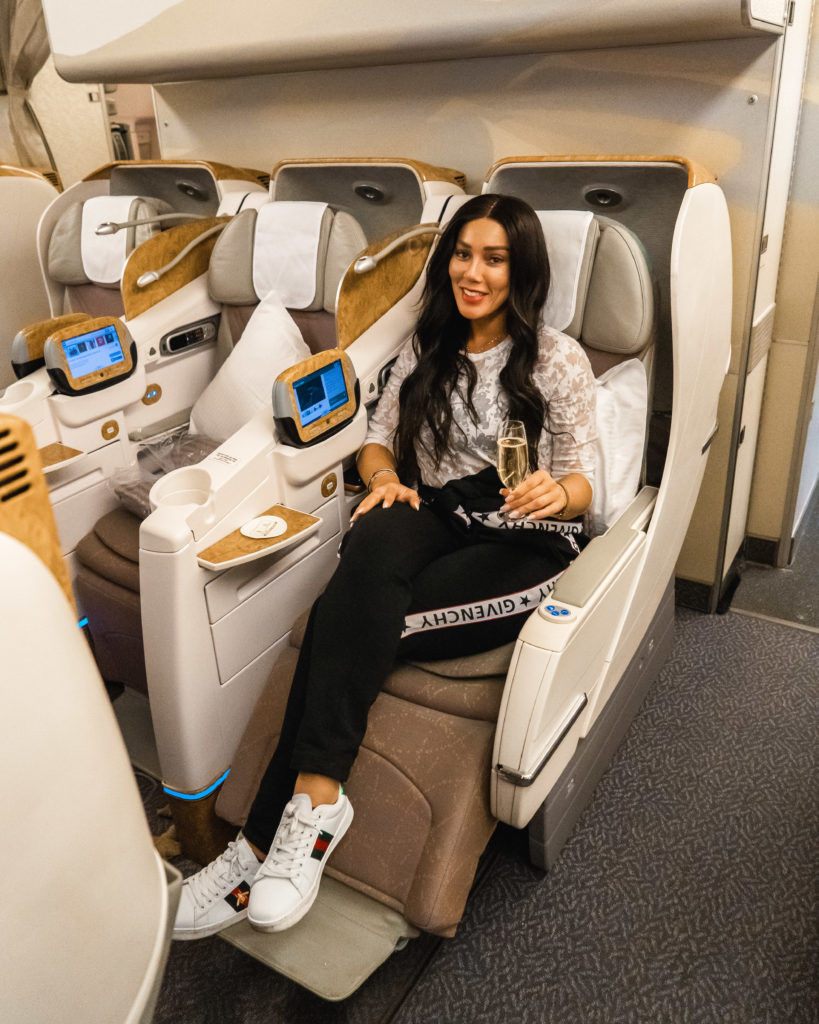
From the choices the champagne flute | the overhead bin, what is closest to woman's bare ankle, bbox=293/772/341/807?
the champagne flute

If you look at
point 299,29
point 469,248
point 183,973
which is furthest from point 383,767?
point 299,29

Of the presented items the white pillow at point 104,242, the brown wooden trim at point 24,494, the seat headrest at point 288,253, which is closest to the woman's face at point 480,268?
the seat headrest at point 288,253

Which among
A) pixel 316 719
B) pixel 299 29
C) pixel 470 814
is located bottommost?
pixel 470 814

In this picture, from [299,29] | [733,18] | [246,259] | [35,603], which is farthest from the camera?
[246,259]

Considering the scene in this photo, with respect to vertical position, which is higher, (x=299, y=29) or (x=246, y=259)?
(x=299, y=29)

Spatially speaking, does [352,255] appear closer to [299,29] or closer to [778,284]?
[299,29]

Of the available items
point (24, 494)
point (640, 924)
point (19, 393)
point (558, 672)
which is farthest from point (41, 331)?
point (640, 924)

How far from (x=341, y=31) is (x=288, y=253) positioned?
0.59 metres

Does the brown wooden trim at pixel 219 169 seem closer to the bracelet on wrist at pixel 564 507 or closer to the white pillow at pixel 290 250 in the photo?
the white pillow at pixel 290 250

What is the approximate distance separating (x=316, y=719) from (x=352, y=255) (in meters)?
1.36

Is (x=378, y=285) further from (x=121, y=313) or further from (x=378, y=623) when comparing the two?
(x=121, y=313)

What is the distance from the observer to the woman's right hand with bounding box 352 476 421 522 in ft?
5.88

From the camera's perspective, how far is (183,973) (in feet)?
5.16

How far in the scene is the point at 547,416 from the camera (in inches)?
71.1
